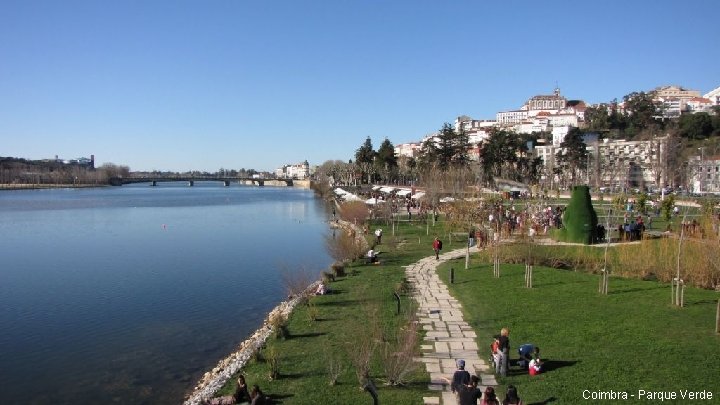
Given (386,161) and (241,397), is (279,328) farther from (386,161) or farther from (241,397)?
(386,161)

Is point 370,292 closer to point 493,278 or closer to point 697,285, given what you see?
point 493,278

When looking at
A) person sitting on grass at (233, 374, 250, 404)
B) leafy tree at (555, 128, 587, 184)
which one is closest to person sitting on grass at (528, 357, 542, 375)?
person sitting on grass at (233, 374, 250, 404)

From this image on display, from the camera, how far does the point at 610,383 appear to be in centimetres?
934

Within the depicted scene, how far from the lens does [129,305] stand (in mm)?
21078

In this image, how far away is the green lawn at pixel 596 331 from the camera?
9391 mm

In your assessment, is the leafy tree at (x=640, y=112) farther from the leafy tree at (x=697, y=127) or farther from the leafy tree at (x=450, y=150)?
the leafy tree at (x=450, y=150)

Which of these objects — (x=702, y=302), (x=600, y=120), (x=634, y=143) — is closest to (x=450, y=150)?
(x=634, y=143)

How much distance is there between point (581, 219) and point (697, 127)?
69552mm

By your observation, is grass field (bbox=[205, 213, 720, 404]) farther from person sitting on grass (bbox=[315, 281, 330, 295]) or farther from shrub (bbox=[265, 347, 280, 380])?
person sitting on grass (bbox=[315, 281, 330, 295])

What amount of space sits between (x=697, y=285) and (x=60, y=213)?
68494 millimetres

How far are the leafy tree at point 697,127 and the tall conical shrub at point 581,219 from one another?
67.1m

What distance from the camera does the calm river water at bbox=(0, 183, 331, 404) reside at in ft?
45.4

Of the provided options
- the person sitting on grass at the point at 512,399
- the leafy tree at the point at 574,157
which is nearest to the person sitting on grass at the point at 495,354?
the person sitting on grass at the point at 512,399

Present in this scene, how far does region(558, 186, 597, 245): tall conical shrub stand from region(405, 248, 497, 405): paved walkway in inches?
332
